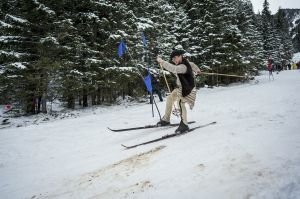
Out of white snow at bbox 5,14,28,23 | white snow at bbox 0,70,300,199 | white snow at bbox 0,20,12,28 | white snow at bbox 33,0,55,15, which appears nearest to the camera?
white snow at bbox 0,70,300,199

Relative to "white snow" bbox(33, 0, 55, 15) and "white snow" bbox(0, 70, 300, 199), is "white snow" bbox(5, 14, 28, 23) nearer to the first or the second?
"white snow" bbox(33, 0, 55, 15)

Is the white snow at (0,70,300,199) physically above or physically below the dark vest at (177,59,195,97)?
below

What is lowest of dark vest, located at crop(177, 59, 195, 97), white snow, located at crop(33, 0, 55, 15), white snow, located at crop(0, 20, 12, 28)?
dark vest, located at crop(177, 59, 195, 97)

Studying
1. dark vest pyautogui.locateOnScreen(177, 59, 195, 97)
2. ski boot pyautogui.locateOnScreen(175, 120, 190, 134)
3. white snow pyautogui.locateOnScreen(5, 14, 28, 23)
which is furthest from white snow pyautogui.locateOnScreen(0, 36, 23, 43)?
ski boot pyautogui.locateOnScreen(175, 120, 190, 134)

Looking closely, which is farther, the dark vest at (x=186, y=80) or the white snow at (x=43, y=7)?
the white snow at (x=43, y=7)

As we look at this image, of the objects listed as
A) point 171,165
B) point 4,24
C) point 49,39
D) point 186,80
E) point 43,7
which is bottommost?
point 171,165

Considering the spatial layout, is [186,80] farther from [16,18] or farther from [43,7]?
[16,18]

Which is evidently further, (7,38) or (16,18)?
(7,38)

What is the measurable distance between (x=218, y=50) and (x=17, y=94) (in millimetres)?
21705

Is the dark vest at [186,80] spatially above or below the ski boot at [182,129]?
above

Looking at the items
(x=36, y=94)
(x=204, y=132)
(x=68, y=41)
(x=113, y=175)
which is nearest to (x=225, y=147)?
(x=204, y=132)

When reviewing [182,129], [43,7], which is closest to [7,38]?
[43,7]

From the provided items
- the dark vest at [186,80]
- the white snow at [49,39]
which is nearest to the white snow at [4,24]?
the white snow at [49,39]

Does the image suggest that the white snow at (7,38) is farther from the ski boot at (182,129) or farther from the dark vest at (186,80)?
the ski boot at (182,129)
